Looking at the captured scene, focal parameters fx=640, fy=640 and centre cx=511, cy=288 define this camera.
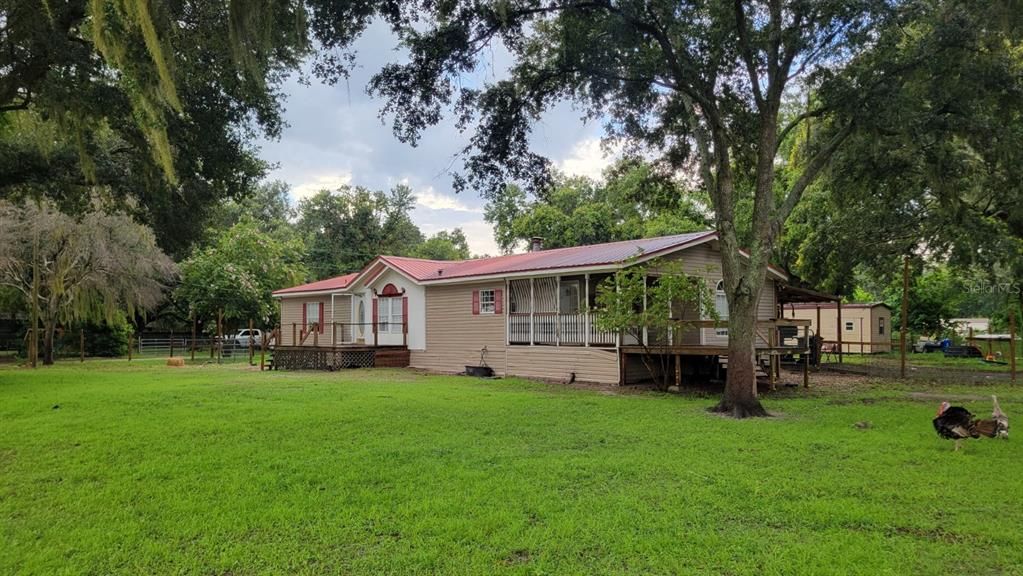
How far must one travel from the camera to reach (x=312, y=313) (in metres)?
24.8

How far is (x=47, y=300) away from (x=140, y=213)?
12374mm

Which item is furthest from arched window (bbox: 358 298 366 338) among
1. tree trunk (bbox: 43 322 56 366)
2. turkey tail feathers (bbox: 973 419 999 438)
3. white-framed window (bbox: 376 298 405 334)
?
turkey tail feathers (bbox: 973 419 999 438)

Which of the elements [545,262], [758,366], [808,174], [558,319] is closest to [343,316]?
[545,262]

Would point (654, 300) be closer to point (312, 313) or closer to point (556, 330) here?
point (556, 330)

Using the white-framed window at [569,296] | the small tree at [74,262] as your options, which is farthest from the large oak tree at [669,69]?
the small tree at [74,262]

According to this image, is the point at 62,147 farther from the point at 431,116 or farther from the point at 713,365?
the point at 713,365

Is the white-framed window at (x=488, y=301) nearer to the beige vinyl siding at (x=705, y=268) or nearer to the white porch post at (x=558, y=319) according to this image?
the white porch post at (x=558, y=319)

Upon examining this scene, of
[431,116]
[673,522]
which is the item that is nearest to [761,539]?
[673,522]

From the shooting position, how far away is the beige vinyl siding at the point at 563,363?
14750 millimetres

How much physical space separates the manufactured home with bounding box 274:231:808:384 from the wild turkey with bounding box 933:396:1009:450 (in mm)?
5603

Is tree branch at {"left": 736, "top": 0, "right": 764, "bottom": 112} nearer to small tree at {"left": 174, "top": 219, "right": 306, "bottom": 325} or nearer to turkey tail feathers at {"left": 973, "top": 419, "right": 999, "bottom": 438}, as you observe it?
turkey tail feathers at {"left": 973, "top": 419, "right": 999, "bottom": 438}

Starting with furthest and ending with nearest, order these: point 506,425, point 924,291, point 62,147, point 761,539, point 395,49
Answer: point 924,291 < point 62,147 < point 395,49 < point 506,425 < point 761,539

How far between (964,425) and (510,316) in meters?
11.5

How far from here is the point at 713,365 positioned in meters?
15.7
